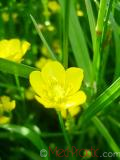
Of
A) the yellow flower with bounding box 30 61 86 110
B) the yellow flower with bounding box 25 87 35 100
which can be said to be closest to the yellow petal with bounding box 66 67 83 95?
the yellow flower with bounding box 30 61 86 110

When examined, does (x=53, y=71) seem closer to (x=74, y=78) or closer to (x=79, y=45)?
(x=74, y=78)

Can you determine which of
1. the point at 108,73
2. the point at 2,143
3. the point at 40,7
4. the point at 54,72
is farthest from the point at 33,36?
the point at 54,72

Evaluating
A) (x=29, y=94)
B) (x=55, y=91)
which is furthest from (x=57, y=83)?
(x=29, y=94)

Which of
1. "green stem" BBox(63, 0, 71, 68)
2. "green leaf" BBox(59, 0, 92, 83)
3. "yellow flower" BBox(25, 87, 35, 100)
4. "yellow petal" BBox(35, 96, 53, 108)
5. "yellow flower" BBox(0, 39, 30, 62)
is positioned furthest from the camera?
"yellow flower" BBox(25, 87, 35, 100)

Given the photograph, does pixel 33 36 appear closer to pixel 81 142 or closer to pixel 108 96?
pixel 81 142

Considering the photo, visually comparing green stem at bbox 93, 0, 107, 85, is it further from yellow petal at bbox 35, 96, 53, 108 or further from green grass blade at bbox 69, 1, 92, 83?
yellow petal at bbox 35, 96, 53, 108

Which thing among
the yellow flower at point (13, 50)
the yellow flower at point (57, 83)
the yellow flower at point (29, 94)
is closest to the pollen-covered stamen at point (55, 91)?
the yellow flower at point (57, 83)
